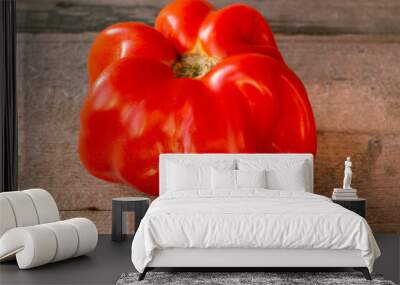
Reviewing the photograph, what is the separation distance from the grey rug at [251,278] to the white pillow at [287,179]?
1.03 m

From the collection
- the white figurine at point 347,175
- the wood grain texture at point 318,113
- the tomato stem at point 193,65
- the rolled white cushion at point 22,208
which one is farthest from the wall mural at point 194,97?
the rolled white cushion at point 22,208

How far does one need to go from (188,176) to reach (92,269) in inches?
44.1

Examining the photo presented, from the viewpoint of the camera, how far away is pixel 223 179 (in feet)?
15.2

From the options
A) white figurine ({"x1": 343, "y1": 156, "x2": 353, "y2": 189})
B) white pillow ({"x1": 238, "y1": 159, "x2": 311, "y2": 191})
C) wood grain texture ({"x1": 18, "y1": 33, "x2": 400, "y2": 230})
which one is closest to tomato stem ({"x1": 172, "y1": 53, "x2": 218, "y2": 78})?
white pillow ({"x1": 238, "y1": 159, "x2": 311, "y2": 191})

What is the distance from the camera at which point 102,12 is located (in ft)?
17.5

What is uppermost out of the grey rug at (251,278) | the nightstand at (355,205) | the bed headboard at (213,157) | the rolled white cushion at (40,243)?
the bed headboard at (213,157)

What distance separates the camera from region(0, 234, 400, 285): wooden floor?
11.8 feet

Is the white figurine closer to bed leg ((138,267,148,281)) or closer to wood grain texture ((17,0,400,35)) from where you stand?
wood grain texture ((17,0,400,35))

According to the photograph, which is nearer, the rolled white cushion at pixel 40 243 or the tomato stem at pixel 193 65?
the rolled white cushion at pixel 40 243

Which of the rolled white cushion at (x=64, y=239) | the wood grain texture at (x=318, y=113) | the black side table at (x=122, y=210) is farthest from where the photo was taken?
the wood grain texture at (x=318, y=113)

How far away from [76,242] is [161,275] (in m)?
0.68

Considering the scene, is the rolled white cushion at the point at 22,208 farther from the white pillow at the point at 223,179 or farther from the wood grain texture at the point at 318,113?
the white pillow at the point at 223,179

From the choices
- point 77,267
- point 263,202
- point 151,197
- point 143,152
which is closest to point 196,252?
point 263,202

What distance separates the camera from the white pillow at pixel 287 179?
4691 mm
